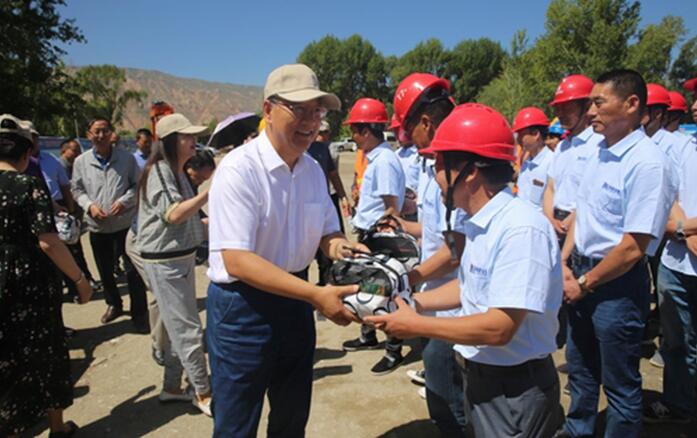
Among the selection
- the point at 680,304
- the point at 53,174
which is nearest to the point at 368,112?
the point at 680,304

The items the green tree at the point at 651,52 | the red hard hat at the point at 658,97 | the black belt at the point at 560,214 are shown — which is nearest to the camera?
the black belt at the point at 560,214

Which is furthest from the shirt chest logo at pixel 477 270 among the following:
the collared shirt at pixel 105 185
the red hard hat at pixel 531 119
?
the collared shirt at pixel 105 185

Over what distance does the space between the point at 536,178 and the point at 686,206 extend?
2.33 meters

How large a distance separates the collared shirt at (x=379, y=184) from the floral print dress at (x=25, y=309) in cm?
274

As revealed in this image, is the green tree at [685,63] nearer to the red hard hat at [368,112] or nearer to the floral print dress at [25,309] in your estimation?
the red hard hat at [368,112]

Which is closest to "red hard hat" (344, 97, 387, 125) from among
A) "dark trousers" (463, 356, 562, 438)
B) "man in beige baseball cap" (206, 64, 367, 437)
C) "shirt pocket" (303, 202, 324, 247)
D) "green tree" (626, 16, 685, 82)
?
"man in beige baseball cap" (206, 64, 367, 437)

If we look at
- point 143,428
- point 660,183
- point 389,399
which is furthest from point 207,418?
point 660,183

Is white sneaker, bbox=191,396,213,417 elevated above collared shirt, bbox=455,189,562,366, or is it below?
below

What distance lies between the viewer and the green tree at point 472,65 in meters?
62.9

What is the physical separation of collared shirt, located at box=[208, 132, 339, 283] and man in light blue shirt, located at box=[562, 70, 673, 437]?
5.80ft

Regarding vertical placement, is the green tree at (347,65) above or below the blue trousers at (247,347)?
above

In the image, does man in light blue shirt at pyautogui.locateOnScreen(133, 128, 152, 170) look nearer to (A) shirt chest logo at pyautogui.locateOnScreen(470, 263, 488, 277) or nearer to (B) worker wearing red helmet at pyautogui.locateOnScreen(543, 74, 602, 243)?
(B) worker wearing red helmet at pyautogui.locateOnScreen(543, 74, 602, 243)

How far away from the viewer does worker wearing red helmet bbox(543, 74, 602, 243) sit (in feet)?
12.8

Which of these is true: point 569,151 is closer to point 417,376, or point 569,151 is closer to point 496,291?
point 417,376
